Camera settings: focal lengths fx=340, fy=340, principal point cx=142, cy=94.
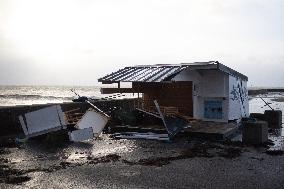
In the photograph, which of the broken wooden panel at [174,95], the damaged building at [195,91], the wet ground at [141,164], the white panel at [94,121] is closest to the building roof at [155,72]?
the damaged building at [195,91]

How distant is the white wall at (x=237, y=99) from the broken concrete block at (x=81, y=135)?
10.0 metres

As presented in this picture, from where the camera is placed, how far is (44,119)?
61.9 feet

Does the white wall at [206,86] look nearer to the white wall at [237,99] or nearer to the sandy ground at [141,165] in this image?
the white wall at [237,99]

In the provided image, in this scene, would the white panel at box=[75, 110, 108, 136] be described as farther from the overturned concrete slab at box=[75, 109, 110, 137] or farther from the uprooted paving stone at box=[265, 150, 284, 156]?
the uprooted paving stone at box=[265, 150, 284, 156]

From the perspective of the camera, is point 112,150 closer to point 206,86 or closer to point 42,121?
point 42,121

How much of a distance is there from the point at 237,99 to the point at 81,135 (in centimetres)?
1199

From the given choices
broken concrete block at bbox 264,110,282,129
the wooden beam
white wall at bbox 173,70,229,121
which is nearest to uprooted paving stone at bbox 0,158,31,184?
the wooden beam

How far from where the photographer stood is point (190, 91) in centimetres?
2344

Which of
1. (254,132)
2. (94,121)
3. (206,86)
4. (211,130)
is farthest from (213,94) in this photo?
(94,121)

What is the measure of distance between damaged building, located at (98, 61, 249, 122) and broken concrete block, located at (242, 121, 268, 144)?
5.28m

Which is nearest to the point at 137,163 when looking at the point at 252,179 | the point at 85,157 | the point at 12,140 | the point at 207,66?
the point at 85,157

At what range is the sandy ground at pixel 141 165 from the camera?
35.8 feet

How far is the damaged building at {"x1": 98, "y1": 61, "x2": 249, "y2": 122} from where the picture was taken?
→ 2288 centimetres

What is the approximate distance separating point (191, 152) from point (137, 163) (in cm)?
313
